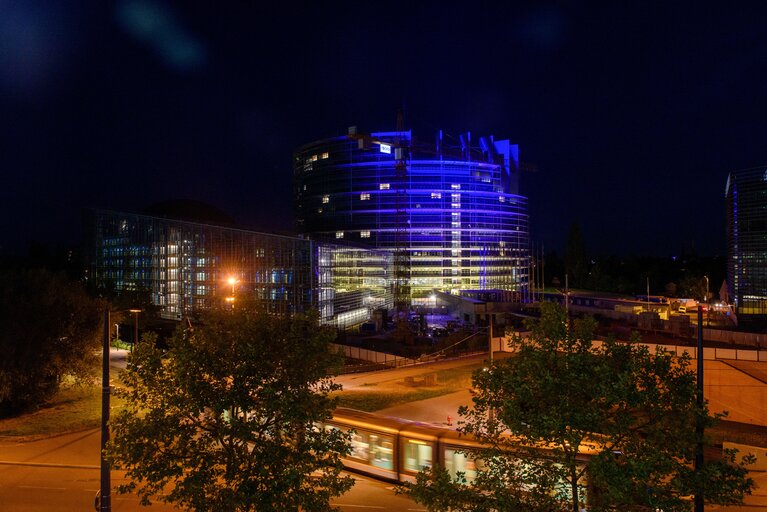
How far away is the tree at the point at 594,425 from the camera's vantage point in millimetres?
7930

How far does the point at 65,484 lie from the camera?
17.4 meters

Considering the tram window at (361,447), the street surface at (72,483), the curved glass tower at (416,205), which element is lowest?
the street surface at (72,483)

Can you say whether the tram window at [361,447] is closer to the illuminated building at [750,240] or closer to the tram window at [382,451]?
the tram window at [382,451]

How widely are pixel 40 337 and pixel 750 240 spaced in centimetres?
7385

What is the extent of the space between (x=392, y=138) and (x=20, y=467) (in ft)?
268

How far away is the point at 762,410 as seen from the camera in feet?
80.9

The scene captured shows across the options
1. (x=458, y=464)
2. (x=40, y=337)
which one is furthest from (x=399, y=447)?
(x=40, y=337)

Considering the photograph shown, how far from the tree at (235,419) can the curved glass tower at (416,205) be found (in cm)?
A: 7670

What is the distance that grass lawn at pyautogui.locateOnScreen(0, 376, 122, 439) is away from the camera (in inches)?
912

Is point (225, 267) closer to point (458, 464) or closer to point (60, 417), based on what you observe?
point (60, 417)

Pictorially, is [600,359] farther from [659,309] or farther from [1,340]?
[659,309]

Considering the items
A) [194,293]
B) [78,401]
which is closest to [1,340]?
[78,401]

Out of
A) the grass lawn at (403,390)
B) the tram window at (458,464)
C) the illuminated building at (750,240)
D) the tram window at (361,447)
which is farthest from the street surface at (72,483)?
the illuminated building at (750,240)

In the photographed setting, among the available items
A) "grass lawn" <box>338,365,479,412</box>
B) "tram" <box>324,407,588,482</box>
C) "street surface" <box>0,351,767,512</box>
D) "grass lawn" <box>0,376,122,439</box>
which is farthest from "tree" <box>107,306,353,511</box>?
"grass lawn" <box>0,376,122,439</box>
